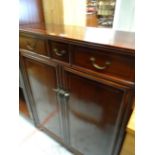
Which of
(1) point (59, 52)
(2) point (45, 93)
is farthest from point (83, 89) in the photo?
(2) point (45, 93)

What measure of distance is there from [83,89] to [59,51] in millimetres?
263

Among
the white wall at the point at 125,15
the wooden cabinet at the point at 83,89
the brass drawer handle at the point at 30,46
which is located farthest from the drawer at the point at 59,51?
the white wall at the point at 125,15

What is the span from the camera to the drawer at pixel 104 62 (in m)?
0.60

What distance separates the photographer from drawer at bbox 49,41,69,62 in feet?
2.54

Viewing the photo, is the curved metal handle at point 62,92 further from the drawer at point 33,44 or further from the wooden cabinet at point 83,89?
the drawer at point 33,44

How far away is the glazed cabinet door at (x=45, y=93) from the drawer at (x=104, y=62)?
0.23 metres

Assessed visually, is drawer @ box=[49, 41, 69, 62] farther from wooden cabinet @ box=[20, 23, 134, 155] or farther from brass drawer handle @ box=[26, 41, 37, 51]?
brass drawer handle @ box=[26, 41, 37, 51]

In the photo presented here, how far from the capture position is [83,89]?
0.82 metres
